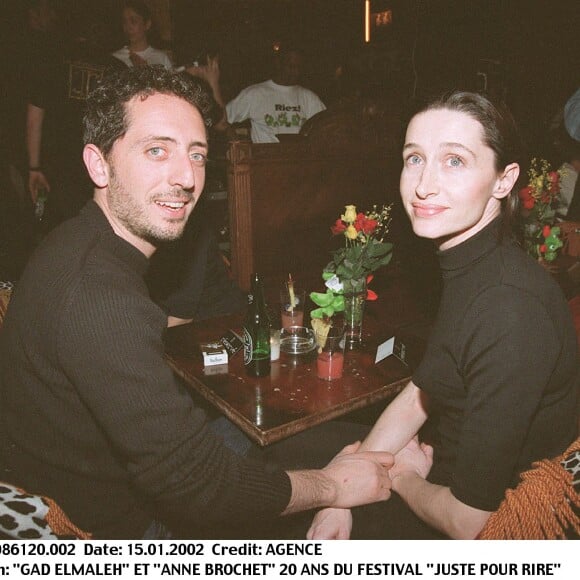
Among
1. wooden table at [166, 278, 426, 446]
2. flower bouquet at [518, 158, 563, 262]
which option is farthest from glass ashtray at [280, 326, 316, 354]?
flower bouquet at [518, 158, 563, 262]

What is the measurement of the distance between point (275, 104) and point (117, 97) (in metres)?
3.96

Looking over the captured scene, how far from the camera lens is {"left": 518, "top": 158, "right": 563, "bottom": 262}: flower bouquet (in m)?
3.25

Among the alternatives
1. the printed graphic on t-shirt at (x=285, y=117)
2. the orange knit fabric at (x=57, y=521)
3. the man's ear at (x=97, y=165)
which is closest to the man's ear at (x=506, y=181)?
the man's ear at (x=97, y=165)

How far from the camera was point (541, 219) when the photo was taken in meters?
3.33

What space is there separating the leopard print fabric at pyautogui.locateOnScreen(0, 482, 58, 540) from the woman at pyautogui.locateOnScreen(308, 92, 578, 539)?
829 mm

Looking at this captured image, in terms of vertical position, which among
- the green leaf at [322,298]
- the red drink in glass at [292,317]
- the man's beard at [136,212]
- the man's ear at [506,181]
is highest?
the man's ear at [506,181]

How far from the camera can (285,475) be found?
1.36 meters

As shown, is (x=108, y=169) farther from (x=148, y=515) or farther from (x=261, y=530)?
(x=261, y=530)

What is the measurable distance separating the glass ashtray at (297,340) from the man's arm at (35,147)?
311cm

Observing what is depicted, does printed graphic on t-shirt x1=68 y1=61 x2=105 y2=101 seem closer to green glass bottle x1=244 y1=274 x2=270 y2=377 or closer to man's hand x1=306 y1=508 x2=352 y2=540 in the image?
green glass bottle x1=244 y1=274 x2=270 y2=377

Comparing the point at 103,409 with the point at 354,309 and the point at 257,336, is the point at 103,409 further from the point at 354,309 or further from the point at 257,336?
the point at 354,309

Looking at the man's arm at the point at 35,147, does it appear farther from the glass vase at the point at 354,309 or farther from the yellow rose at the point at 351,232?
the glass vase at the point at 354,309

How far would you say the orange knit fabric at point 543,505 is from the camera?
37.3 inches

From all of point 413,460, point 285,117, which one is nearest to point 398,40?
point 285,117
